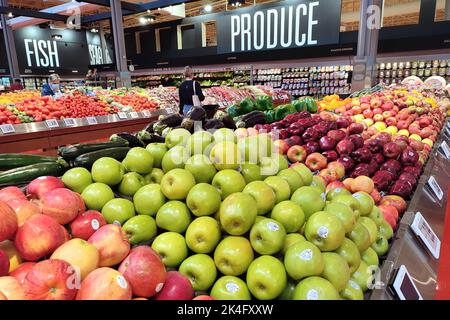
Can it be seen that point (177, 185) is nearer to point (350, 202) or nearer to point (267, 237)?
point (267, 237)

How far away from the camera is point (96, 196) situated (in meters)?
1.38

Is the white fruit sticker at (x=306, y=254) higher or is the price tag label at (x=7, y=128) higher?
the white fruit sticker at (x=306, y=254)

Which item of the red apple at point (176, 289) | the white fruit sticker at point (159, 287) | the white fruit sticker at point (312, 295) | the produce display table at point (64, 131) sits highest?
the white fruit sticker at point (159, 287)

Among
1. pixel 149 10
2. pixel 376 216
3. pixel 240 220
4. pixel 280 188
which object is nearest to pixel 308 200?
pixel 280 188

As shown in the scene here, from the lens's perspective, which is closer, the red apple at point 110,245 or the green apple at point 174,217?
the red apple at point 110,245

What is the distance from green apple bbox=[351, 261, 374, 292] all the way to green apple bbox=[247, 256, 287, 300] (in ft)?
1.04

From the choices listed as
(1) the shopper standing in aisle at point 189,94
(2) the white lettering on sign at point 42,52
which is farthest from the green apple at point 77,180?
(2) the white lettering on sign at point 42,52

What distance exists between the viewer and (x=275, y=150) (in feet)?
5.78

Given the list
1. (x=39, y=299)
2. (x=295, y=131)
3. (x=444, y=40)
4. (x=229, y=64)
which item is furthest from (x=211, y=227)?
(x=229, y=64)

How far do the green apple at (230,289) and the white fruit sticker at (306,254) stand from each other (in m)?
0.22

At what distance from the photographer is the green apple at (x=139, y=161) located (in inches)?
60.4

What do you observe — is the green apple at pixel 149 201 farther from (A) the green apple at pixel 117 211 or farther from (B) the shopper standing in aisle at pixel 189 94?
(B) the shopper standing in aisle at pixel 189 94

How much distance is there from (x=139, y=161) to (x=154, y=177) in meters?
0.11

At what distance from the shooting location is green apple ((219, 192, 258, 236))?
1.16 metres
